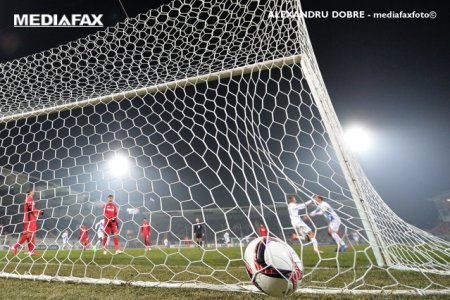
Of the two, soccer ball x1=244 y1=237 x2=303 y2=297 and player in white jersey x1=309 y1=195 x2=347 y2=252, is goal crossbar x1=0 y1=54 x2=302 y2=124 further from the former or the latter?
soccer ball x1=244 y1=237 x2=303 y2=297

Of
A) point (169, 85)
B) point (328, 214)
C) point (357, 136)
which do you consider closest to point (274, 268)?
point (328, 214)

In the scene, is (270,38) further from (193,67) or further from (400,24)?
(400,24)

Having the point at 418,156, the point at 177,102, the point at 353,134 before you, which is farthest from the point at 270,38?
the point at 418,156

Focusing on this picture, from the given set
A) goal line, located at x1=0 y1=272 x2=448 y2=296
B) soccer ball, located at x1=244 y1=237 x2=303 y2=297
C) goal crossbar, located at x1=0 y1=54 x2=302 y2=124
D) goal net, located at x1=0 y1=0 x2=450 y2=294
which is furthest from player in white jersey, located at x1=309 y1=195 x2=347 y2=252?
goal crossbar, located at x1=0 y1=54 x2=302 y2=124

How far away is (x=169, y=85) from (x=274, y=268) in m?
2.93

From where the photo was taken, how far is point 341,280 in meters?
2.30

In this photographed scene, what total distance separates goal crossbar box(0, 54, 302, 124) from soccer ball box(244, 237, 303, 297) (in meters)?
2.45

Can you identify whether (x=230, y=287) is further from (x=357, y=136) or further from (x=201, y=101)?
(x=357, y=136)

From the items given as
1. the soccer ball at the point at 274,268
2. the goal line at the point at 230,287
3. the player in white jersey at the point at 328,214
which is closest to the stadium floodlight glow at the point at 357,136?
the player in white jersey at the point at 328,214

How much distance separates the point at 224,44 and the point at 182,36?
65 cm

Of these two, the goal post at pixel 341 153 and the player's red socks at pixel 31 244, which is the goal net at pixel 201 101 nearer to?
the goal post at pixel 341 153

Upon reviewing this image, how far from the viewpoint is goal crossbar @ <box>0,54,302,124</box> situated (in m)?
3.52

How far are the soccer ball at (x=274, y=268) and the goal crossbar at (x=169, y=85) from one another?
2.45 m

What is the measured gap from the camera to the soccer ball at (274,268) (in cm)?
155
